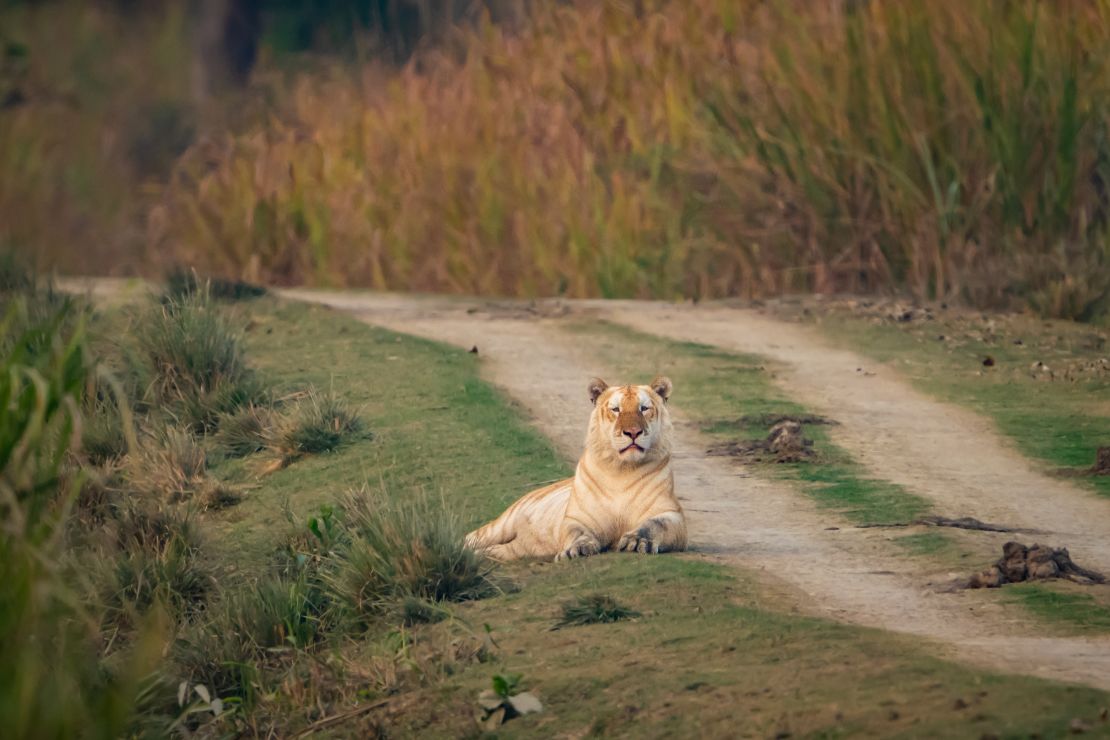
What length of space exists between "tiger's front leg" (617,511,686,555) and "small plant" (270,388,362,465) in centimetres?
334

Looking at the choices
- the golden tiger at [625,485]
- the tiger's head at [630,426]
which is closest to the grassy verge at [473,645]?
the golden tiger at [625,485]

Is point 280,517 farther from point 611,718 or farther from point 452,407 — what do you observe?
point 611,718

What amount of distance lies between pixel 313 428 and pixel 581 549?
3.34 m

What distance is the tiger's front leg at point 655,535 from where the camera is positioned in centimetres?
819

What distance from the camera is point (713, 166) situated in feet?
55.7

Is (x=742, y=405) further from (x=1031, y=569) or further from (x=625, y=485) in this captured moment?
(x=1031, y=569)

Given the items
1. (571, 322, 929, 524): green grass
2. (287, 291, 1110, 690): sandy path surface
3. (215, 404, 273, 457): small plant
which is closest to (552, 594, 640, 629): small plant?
(287, 291, 1110, 690): sandy path surface

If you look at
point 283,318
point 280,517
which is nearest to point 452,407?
point 280,517

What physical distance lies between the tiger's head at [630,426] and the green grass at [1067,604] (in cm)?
157

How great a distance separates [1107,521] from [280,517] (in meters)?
4.00

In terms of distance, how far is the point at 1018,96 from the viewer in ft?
51.1

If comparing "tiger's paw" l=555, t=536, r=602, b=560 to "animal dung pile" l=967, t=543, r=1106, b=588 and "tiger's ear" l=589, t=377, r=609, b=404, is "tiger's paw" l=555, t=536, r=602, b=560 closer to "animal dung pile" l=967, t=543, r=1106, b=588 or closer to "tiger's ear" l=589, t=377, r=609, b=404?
"tiger's ear" l=589, t=377, r=609, b=404

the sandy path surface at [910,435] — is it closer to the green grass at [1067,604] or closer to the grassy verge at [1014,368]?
the grassy verge at [1014,368]

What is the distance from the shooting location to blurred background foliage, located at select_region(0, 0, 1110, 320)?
15633mm
